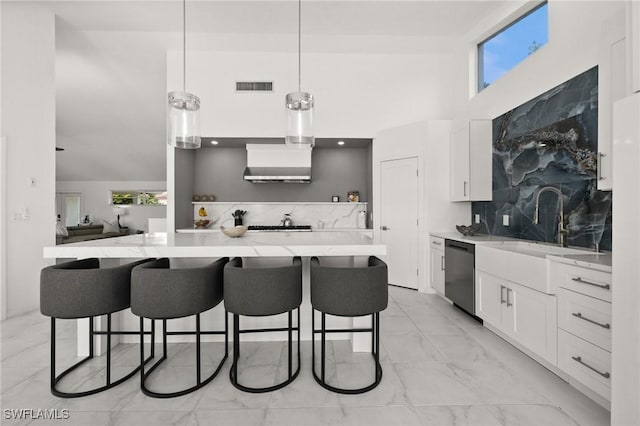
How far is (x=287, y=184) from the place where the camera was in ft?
18.1

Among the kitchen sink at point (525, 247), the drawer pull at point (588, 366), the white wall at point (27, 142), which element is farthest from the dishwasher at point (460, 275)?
the white wall at point (27, 142)

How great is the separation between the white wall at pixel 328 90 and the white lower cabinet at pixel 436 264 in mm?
1958

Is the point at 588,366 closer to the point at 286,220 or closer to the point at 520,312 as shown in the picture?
the point at 520,312

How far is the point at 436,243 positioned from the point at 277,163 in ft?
9.30

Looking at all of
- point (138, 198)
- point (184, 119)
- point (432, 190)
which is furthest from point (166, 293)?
point (138, 198)

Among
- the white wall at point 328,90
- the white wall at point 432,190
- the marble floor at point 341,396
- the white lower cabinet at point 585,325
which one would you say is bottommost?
the marble floor at point 341,396

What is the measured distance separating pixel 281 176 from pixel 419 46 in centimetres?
295

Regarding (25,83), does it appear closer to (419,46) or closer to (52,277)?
(52,277)

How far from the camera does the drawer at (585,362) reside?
5.50 feet

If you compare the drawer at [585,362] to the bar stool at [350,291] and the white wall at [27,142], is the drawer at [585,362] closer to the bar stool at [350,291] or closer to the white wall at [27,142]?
the bar stool at [350,291]

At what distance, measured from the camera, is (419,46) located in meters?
4.55

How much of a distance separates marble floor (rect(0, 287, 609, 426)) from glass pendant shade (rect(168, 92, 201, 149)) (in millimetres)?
1840

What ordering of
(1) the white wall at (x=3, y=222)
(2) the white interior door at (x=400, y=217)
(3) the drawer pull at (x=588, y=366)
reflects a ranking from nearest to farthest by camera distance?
(3) the drawer pull at (x=588, y=366), (1) the white wall at (x=3, y=222), (2) the white interior door at (x=400, y=217)

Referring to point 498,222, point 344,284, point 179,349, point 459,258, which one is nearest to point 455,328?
point 459,258
